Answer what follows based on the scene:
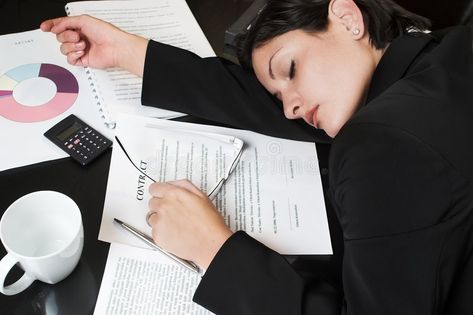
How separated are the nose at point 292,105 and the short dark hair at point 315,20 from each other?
0.10 metres

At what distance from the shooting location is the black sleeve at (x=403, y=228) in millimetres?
518

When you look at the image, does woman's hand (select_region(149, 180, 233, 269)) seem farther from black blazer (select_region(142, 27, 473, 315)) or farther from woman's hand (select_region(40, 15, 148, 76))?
woman's hand (select_region(40, 15, 148, 76))

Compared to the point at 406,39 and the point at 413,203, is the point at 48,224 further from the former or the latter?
the point at 406,39

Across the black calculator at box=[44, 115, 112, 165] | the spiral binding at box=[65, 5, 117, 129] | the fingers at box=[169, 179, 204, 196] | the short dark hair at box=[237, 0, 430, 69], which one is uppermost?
the short dark hair at box=[237, 0, 430, 69]

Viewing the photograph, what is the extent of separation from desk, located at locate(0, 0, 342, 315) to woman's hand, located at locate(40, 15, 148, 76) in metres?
0.09

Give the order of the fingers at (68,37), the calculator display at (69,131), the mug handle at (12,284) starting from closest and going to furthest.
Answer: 1. the mug handle at (12,284)
2. the calculator display at (69,131)
3. the fingers at (68,37)

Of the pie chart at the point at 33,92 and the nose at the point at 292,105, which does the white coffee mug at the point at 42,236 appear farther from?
the nose at the point at 292,105

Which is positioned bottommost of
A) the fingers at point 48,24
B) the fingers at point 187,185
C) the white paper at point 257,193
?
the white paper at point 257,193

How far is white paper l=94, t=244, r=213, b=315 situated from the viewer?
55 centimetres

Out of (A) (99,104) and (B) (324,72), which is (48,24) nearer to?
(A) (99,104)

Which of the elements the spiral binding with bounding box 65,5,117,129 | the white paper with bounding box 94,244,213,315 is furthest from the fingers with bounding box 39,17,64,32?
the white paper with bounding box 94,244,213,315

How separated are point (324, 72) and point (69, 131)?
1.31 ft

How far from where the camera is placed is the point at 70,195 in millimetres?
666

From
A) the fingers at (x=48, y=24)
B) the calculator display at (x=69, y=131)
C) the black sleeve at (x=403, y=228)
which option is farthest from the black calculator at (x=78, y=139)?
the black sleeve at (x=403, y=228)
